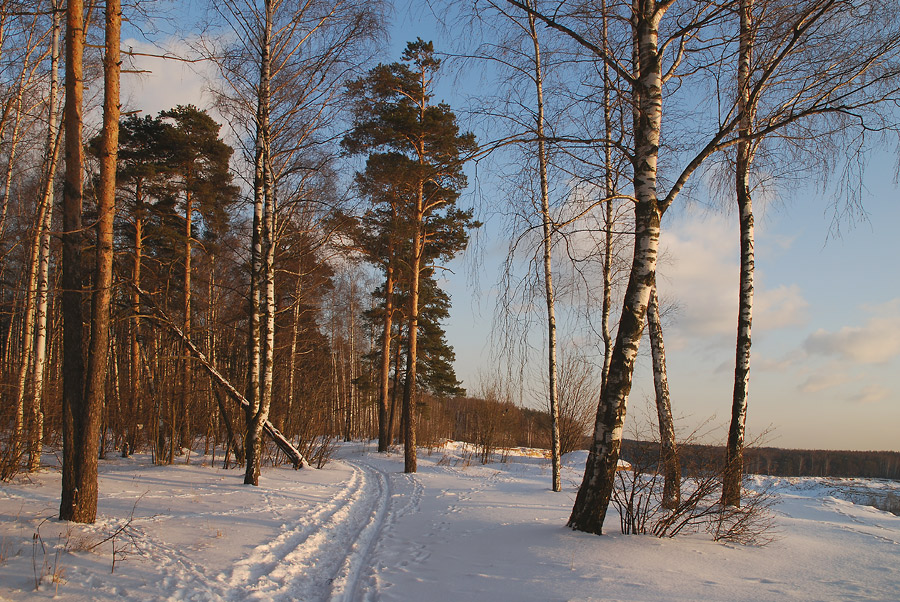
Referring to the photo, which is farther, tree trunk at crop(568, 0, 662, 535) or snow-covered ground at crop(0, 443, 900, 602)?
tree trunk at crop(568, 0, 662, 535)

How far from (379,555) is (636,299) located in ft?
13.4

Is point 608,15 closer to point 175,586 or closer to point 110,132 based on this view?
point 110,132

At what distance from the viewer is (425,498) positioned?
10008 millimetres

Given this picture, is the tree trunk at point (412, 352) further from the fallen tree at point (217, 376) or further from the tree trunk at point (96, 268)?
the tree trunk at point (96, 268)

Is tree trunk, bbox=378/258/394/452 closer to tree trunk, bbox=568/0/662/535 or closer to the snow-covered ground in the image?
the snow-covered ground

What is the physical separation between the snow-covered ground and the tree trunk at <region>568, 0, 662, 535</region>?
47 cm

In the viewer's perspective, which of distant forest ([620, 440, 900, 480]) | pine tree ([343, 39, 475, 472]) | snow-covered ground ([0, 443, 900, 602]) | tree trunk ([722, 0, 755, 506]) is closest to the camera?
snow-covered ground ([0, 443, 900, 602])

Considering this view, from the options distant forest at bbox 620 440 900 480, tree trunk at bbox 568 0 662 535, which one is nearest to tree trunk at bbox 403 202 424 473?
tree trunk at bbox 568 0 662 535

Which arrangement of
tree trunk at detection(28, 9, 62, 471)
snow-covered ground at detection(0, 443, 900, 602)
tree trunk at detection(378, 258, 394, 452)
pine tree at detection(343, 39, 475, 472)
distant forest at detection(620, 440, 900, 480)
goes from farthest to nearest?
distant forest at detection(620, 440, 900, 480), tree trunk at detection(378, 258, 394, 452), pine tree at detection(343, 39, 475, 472), tree trunk at detection(28, 9, 62, 471), snow-covered ground at detection(0, 443, 900, 602)

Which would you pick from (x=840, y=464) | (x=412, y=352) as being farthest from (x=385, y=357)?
(x=840, y=464)

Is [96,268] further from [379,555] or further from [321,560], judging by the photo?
[379,555]

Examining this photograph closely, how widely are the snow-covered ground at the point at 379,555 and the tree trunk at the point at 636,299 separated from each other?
469 mm

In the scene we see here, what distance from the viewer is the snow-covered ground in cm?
384

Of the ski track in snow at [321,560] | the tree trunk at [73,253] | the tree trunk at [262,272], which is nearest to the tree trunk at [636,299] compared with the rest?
the ski track in snow at [321,560]
